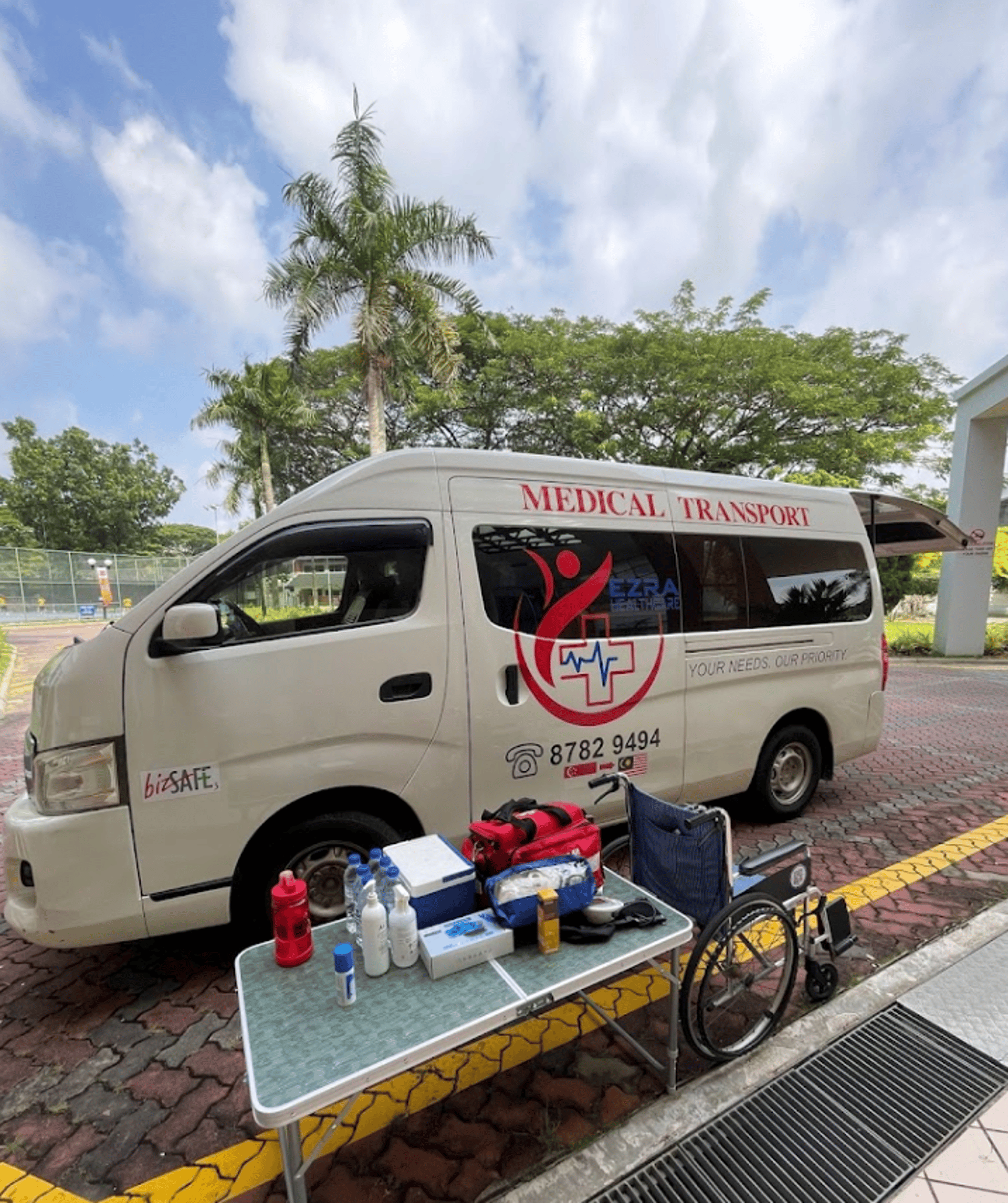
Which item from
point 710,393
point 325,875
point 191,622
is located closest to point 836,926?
point 325,875

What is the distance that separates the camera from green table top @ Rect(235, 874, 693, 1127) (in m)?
1.36

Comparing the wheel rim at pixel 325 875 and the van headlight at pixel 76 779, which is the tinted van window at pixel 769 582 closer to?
the wheel rim at pixel 325 875

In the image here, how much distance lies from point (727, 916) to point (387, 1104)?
1.32m

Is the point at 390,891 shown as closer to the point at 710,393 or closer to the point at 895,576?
the point at 710,393

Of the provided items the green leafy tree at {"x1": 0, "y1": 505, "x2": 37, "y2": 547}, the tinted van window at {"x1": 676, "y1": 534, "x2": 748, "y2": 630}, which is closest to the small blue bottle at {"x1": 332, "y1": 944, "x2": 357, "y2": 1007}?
the tinted van window at {"x1": 676, "y1": 534, "x2": 748, "y2": 630}

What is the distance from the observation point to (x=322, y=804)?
2588mm

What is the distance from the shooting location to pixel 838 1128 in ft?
5.91

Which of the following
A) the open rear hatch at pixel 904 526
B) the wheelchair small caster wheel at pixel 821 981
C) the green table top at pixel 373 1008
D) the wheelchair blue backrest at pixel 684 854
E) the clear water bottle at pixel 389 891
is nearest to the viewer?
the green table top at pixel 373 1008

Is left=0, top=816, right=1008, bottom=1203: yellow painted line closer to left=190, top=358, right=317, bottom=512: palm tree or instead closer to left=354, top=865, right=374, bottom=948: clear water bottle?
left=354, top=865, right=374, bottom=948: clear water bottle

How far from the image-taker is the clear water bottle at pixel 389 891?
1819mm

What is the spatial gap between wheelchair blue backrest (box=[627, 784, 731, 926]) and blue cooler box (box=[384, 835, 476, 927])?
705 mm

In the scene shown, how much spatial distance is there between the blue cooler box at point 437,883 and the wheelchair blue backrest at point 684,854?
71 centimetres

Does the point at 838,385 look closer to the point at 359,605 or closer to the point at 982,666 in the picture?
the point at 982,666

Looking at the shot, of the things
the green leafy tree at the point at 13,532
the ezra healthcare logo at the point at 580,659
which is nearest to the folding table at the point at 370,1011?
the ezra healthcare logo at the point at 580,659
